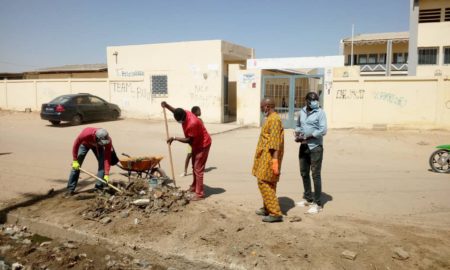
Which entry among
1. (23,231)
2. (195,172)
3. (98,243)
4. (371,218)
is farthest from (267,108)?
(23,231)

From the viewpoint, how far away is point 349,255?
4.08 metres

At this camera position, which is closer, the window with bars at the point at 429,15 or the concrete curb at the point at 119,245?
the concrete curb at the point at 119,245

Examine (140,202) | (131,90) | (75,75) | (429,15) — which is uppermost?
(429,15)

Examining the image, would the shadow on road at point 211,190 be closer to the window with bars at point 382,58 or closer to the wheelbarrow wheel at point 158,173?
the wheelbarrow wheel at point 158,173

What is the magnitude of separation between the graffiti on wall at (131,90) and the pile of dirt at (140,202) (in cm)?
1462

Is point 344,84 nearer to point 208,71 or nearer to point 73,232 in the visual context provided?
point 208,71

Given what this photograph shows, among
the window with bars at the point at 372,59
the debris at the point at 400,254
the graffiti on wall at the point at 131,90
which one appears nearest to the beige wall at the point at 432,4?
the window with bars at the point at 372,59

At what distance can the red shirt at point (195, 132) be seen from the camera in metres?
5.75

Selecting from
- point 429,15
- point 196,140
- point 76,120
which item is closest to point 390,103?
point 196,140

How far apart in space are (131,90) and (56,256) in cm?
1646

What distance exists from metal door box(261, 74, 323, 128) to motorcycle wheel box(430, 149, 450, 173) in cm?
762

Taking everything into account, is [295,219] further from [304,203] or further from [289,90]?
[289,90]

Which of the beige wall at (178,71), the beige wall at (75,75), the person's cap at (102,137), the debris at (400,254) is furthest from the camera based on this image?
the beige wall at (75,75)

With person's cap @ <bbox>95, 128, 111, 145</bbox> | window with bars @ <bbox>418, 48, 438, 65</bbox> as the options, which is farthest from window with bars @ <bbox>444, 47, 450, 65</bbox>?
person's cap @ <bbox>95, 128, 111, 145</bbox>
